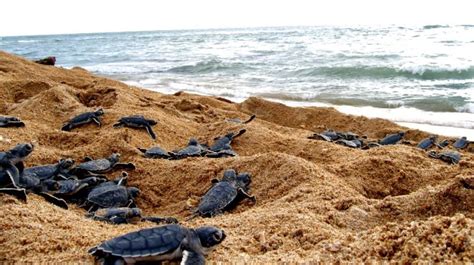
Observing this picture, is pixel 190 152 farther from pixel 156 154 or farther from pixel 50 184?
pixel 50 184

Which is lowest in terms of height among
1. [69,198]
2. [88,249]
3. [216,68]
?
[216,68]

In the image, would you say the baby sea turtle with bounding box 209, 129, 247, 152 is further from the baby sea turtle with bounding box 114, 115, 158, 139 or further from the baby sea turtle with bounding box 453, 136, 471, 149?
the baby sea turtle with bounding box 453, 136, 471, 149

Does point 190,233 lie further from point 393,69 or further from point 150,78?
point 150,78

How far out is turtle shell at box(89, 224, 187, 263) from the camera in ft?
6.40

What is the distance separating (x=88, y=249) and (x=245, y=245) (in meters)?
0.82

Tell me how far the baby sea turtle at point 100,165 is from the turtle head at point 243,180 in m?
1.17

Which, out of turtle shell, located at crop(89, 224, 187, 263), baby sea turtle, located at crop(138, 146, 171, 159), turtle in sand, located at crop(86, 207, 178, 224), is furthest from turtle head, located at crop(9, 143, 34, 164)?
turtle shell, located at crop(89, 224, 187, 263)

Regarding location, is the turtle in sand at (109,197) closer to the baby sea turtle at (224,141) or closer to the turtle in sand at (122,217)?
the turtle in sand at (122,217)

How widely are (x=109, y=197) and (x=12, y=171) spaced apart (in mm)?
732

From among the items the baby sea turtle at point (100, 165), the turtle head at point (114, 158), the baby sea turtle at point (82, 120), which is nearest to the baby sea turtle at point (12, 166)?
the baby sea turtle at point (100, 165)

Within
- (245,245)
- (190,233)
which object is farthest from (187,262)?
(245,245)

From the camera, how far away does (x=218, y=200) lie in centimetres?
341

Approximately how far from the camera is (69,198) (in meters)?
3.67

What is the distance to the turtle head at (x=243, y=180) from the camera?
3.78m
